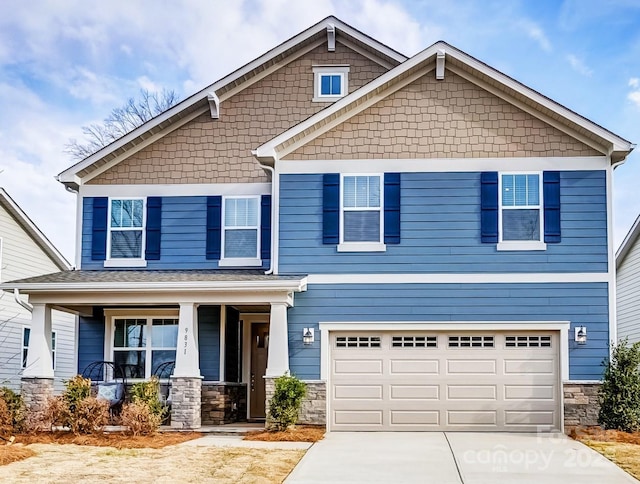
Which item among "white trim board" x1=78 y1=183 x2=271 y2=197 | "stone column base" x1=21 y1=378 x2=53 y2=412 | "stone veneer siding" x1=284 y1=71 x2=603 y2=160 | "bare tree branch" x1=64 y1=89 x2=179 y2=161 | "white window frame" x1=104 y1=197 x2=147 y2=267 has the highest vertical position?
"bare tree branch" x1=64 y1=89 x2=179 y2=161

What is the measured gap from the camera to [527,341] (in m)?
16.2

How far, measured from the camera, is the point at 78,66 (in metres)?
21.0

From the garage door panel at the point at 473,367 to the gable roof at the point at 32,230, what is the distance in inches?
465

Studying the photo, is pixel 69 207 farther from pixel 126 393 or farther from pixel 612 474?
pixel 612 474

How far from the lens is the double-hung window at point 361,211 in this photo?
648 inches

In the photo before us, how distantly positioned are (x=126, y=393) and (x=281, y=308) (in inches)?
163

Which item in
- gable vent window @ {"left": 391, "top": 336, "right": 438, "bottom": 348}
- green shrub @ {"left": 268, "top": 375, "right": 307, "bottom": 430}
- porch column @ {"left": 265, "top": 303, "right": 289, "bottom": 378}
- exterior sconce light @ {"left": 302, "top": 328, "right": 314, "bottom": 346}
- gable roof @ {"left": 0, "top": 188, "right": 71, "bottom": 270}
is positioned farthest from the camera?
gable roof @ {"left": 0, "top": 188, "right": 71, "bottom": 270}

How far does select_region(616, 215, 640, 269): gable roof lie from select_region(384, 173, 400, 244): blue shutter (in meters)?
8.54

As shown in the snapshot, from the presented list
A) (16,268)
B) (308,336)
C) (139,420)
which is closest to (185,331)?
(139,420)

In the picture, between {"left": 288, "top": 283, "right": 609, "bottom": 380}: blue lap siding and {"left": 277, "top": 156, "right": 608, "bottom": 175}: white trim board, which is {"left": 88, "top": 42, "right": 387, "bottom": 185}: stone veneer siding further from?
{"left": 288, "top": 283, "right": 609, "bottom": 380}: blue lap siding

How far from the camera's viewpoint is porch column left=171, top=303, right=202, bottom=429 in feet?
51.5

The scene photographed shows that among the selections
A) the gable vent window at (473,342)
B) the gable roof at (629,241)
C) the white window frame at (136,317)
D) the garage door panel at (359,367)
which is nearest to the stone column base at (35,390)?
the white window frame at (136,317)

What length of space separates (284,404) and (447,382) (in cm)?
321

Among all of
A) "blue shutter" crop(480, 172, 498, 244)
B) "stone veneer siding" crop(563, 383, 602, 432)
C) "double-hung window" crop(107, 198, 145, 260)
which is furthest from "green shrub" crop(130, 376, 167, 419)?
"stone veneer siding" crop(563, 383, 602, 432)
